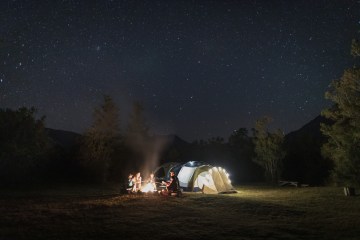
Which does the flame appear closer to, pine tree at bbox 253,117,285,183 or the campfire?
the campfire

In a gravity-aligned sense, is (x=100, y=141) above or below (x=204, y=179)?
above

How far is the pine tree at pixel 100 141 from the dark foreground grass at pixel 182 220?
22.3 meters

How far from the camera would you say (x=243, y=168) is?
172 ft

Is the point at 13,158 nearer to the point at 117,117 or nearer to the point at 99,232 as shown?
the point at 117,117

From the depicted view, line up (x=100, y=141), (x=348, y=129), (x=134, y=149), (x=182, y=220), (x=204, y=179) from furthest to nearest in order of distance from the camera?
1. (x=134, y=149)
2. (x=100, y=141)
3. (x=204, y=179)
4. (x=348, y=129)
5. (x=182, y=220)

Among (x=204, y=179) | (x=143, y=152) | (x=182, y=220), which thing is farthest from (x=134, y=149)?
(x=182, y=220)

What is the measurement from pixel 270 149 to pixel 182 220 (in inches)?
977

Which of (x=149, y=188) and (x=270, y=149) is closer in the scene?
(x=149, y=188)

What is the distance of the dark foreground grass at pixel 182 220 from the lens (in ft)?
30.4

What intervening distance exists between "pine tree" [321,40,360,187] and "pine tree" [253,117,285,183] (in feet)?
52.4

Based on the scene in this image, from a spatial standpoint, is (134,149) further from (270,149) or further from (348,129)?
(348,129)

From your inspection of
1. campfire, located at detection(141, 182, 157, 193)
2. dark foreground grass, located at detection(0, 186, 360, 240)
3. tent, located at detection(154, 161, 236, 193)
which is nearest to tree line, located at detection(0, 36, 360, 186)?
dark foreground grass, located at detection(0, 186, 360, 240)

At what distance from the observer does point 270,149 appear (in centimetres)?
3466

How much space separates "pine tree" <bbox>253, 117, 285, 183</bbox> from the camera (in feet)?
113
